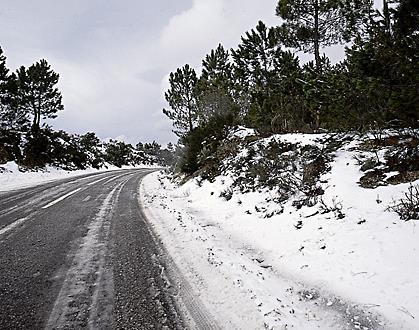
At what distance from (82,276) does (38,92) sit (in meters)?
30.8

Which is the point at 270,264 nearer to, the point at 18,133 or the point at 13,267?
the point at 13,267

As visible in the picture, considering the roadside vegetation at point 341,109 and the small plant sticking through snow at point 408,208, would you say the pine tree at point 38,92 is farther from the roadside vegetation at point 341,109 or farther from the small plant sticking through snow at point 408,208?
the small plant sticking through snow at point 408,208

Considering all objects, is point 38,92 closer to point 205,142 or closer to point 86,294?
point 205,142

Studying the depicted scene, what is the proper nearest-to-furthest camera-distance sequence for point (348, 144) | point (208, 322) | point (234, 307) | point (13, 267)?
point (208, 322)
point (234, 307)
point (13, 267)
point (348, 144)

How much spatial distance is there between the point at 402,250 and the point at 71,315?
12.5 ft

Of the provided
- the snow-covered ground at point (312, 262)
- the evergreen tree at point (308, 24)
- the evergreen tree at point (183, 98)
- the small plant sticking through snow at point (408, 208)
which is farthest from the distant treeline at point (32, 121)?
the small plant sticking through snow at point (408, 208)

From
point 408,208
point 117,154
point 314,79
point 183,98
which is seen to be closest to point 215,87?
point 183,98

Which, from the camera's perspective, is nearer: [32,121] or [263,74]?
[263,74]

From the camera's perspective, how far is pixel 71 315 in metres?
2.65

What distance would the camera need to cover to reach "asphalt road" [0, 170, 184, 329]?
8.54 ft

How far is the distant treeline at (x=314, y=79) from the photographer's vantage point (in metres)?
5.68

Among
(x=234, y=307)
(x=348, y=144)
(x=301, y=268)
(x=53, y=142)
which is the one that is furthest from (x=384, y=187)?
(x=53, y=142)

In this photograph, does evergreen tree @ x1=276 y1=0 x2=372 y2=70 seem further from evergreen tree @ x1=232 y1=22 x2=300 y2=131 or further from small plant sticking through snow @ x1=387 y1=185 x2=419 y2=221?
small plant sticking through snow @ x1=387 y1=185 x2=419 y2=221

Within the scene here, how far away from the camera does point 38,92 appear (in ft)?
93.3
